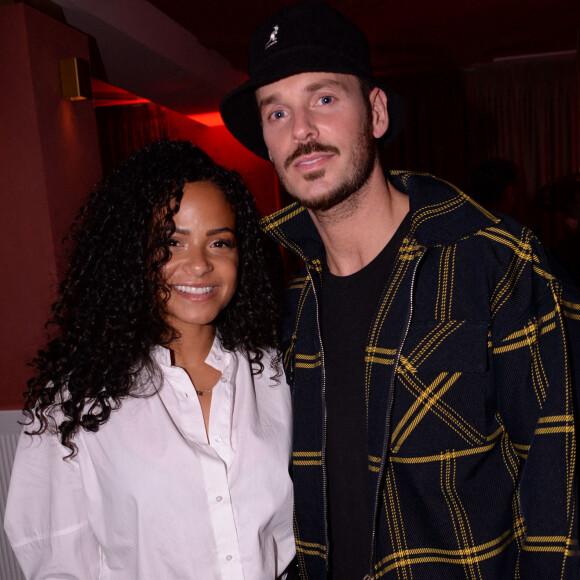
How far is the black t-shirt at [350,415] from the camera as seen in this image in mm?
1357

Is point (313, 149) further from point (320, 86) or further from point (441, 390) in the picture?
point (441, 390)

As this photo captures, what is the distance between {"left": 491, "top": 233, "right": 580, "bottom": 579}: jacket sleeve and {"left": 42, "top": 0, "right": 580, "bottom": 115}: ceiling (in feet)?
10.3

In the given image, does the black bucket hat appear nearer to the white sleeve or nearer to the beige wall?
the white sleeve

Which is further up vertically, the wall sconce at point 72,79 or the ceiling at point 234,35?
the ceiling at point 234,35

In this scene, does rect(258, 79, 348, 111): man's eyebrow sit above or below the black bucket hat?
below

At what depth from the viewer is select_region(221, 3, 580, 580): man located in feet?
3.99

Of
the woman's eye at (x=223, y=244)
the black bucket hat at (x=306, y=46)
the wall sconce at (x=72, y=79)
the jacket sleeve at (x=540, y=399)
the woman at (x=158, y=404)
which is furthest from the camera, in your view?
the wall sconce at (x=72, y=79)

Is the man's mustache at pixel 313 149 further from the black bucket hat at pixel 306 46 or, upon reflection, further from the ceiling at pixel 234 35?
the ceiling at pixel 234 35

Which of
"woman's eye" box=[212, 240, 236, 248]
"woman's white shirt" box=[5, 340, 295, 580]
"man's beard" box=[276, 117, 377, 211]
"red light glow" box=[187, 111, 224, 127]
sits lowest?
"woman's white shirt" box=[5, 340, 295, 580]

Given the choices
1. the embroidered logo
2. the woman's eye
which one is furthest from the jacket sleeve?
the embroidered logo

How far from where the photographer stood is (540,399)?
3.95 ft

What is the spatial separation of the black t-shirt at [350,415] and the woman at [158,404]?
15 cm

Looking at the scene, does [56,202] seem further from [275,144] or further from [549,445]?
[549,445]

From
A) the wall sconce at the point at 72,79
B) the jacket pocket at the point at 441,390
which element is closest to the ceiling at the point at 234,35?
the wall sconce at the point at 72,79
